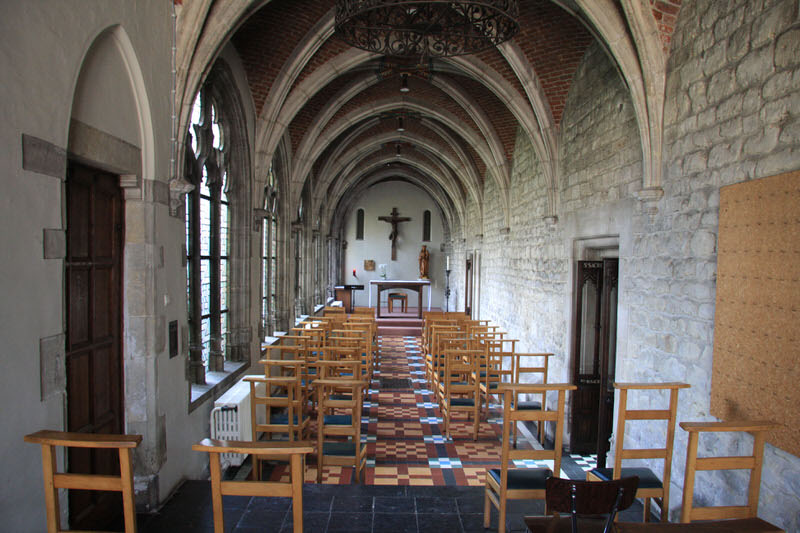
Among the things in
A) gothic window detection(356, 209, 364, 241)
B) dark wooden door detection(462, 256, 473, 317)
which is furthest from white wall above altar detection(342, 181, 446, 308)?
dark wooden door detection(462, 256, 473, 317)

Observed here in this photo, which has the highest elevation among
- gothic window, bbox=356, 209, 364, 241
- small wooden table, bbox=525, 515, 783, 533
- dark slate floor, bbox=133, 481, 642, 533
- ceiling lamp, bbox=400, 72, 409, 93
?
ceiling lamp, bbox=400, 72, 409, 93

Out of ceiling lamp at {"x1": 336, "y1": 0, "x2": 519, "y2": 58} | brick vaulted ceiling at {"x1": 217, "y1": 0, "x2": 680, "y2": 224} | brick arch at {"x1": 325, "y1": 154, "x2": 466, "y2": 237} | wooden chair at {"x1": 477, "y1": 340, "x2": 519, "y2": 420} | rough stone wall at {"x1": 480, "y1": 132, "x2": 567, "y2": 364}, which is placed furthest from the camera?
brick arch at {"x1": 325, "y1": 154, "x2": 466, "y2": 237}

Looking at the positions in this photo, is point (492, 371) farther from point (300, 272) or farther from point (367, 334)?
point (300, 272)

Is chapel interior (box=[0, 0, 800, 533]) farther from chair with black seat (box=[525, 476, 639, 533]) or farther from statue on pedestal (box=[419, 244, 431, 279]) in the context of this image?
statue on pedestal (box=[419, 244, 431, 279])

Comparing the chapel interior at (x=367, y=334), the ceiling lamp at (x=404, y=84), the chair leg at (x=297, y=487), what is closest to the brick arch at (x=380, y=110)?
the ceiling lamp at (x=404, y=84)

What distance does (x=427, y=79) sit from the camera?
8.74 m

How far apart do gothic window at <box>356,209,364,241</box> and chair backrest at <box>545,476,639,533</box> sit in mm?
19881

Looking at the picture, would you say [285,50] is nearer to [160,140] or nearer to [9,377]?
[160,140]

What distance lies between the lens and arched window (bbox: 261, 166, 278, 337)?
883cm

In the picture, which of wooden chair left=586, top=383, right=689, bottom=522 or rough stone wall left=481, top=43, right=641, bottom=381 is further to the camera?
rough stone wall left=481, top=43, right=641, bottom=381

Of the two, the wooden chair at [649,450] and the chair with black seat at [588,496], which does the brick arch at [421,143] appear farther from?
the chair with black seat at [588,496]

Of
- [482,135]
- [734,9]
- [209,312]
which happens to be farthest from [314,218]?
[734,9]

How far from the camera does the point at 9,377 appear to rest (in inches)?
82.0

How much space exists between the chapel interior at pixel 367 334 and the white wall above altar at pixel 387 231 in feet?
45.4
